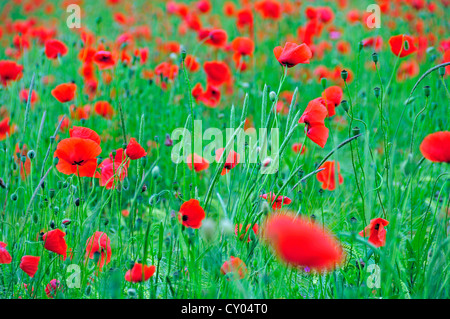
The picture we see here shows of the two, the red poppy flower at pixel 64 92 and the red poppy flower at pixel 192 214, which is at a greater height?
the red poppy flower at pixel 64 92

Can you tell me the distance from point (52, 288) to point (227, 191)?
97 centimetres

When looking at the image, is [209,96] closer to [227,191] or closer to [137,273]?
[227,191]

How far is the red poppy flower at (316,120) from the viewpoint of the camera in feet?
3.96

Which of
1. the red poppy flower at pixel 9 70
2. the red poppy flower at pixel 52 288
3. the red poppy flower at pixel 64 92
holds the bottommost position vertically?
the red poppy flower at pixel 52 288

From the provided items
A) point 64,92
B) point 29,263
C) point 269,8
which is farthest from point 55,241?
point 269,8

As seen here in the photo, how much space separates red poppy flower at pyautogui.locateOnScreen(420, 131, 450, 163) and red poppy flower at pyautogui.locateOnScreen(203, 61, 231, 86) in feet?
3.75

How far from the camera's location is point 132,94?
2.29 meters

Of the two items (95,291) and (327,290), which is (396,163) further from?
(95,291)

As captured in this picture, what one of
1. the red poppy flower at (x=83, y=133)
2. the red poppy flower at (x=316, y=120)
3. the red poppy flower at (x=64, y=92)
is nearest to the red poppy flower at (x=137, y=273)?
the red poppy flower at (x=83, y=133)

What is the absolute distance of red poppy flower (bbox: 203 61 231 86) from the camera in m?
2.03

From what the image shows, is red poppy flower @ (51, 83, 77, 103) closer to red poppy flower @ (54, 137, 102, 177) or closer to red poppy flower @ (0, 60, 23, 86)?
Answer: red poppy flower @ (0, 60, 23, 86)

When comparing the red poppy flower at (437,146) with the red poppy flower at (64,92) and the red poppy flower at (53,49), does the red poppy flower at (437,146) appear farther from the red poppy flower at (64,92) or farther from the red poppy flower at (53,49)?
the red poppy flower at (53,49)

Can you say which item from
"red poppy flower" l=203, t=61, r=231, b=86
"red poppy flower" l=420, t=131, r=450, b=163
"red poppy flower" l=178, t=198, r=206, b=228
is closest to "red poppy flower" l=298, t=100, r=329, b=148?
"red poppy flower" l=420, t=131, r=450, b=163
